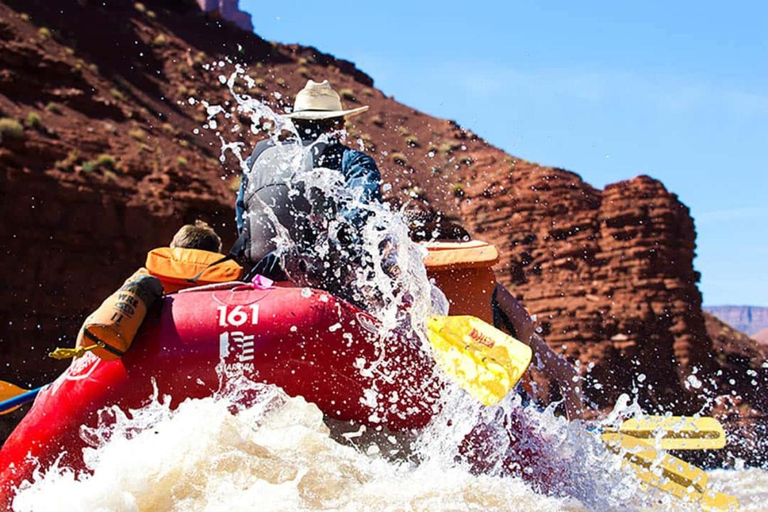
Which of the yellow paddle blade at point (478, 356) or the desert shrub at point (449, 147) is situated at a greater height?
the desert shrub at point (449, 147)

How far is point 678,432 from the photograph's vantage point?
19.0 feet

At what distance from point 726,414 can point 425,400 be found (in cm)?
2290

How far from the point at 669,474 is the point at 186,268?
10.2ft

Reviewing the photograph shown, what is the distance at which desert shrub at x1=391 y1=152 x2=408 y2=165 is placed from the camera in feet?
106

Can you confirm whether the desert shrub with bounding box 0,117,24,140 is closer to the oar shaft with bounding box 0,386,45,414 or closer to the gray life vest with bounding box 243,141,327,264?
the oar shaft with bounding box 0,386,45,414

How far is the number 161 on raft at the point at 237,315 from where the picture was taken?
357 cm

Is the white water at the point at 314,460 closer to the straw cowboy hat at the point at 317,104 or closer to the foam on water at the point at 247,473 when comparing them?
the foam on water at the point at 247,473

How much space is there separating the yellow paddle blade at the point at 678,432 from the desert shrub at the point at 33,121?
50.6 ft

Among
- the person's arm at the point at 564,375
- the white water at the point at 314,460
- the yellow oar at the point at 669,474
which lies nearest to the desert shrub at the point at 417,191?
the person's arm at the point at 564,375

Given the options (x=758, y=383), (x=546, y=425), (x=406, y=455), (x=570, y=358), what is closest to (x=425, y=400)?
(x=406, y=455)

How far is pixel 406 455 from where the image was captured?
3.85 meters

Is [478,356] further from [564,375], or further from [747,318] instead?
[747,318]

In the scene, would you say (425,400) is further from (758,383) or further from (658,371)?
(758,383)

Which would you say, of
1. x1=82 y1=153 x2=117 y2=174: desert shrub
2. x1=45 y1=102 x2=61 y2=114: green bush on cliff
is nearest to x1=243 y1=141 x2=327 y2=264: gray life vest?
x1=82 y1=153 x2=117 y2=174: desert shrub
